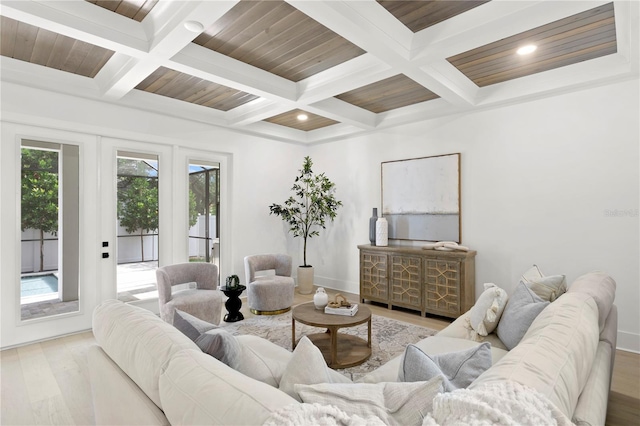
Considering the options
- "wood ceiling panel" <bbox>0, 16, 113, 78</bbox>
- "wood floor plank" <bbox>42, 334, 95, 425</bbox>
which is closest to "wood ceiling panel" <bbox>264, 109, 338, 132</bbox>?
"wood ceiling panel" <bbox>0, 16, 113, 78</bbox>

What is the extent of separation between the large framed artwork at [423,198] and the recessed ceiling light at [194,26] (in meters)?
3.30

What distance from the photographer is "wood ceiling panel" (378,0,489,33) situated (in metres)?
2.40

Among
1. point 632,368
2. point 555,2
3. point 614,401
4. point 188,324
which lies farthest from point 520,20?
point 632,368

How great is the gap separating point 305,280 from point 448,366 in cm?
428

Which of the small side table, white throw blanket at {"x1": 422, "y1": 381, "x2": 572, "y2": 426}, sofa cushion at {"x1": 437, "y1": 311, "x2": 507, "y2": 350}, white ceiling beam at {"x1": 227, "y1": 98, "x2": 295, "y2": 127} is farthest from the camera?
white ceiling beam at {"x1": 227, "y1": 98, "x2": 295, "y2": 127}

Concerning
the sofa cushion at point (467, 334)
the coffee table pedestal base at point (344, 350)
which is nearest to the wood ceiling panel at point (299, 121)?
the coffee table pedestal base at point (344, 350)

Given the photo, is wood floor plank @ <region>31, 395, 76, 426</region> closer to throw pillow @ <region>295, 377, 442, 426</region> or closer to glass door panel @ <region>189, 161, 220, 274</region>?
throw pillow @ <region>295, 377, 442, 426</region>

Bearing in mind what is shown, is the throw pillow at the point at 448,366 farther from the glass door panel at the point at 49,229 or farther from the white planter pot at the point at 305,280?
the white planter pot at the point at 305,280

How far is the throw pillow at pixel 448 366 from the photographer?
1.19 m

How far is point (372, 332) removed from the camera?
3.63 meters

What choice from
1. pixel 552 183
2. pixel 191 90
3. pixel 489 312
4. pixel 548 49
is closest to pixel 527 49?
pixel 548 49

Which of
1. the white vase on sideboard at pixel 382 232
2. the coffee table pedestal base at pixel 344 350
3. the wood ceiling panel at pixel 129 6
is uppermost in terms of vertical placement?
the wood ceiling panel at pixel 129 6

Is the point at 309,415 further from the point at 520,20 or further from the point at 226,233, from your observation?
the point at 226,233

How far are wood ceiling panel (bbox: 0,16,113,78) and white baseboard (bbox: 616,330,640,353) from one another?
5612 millimetres
